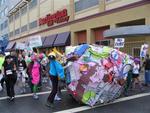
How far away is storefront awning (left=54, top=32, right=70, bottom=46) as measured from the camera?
32.7 m

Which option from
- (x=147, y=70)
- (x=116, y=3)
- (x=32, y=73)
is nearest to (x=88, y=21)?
(x=116, y=3)

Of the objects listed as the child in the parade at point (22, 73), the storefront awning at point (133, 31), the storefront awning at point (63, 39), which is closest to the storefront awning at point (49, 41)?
the storefront awning at point (63, 39)

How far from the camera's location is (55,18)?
36.3 meters

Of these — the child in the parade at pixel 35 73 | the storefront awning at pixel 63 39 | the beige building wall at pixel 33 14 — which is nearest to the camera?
the child in the parade at pixel 35 73

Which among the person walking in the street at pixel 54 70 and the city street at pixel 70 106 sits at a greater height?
the person walking in the street at pixel 54 70

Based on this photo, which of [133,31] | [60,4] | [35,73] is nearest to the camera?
[35,73]

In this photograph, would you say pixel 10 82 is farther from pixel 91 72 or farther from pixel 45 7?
pixel 45 7

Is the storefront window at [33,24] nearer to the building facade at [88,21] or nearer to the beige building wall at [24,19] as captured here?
the building facade at [88,21]

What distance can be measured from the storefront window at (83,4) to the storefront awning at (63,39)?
112 inches

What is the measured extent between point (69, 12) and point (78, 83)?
22671 millimetres

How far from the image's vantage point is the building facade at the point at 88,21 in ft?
70.0

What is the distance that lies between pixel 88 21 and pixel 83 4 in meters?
2.21

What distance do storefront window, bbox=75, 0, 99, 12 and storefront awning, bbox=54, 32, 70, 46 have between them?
283 cm

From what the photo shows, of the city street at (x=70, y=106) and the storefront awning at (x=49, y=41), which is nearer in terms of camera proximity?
the city street at (x=70, y=106)
